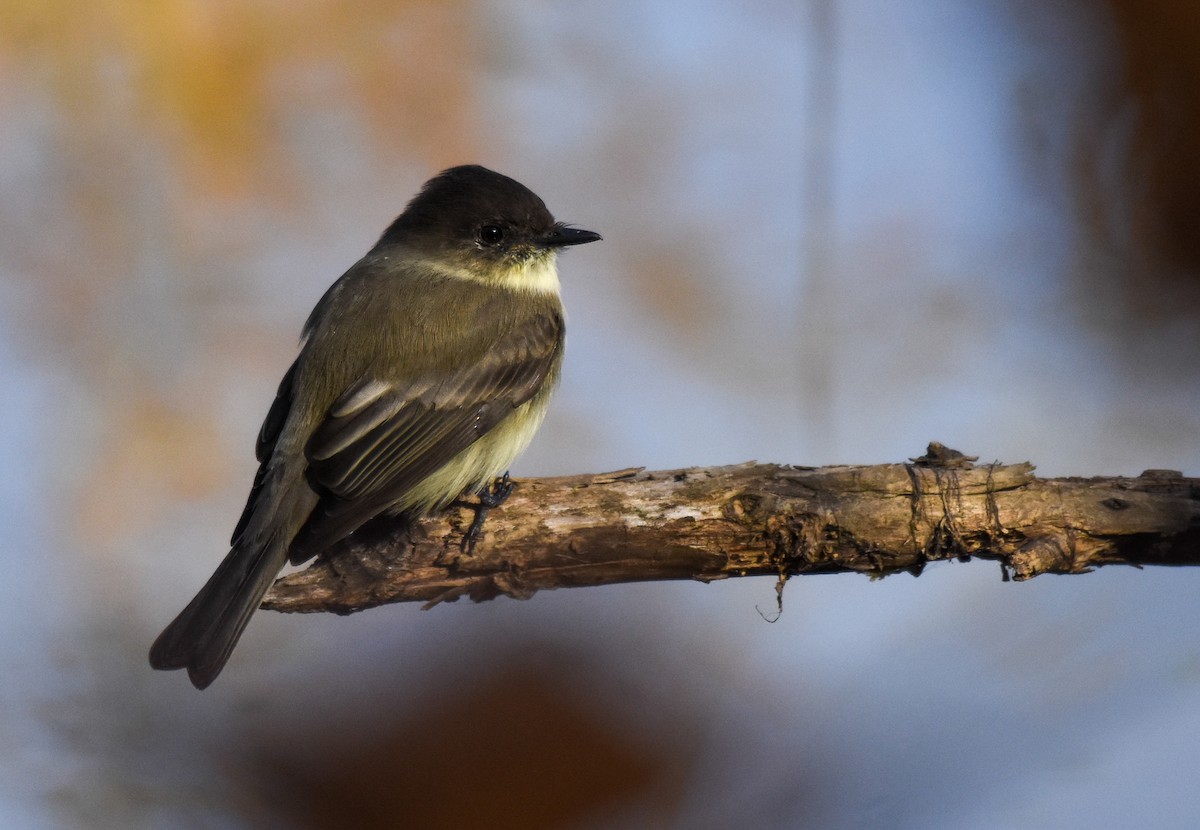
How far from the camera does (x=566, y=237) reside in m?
4.20

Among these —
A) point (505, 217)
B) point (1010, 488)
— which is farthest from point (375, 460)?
point (1010, 488)

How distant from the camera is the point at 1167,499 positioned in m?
2.94

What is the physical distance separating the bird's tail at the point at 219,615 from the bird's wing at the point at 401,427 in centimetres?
10

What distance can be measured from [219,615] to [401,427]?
78 centimetres

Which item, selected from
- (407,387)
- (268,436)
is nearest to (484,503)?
(407,387)

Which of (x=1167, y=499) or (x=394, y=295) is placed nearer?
(x=1167, y=499)

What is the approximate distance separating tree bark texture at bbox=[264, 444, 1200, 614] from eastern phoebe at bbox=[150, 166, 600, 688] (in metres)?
0.18

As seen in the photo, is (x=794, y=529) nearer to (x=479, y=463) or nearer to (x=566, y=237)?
(x=479, y=463)

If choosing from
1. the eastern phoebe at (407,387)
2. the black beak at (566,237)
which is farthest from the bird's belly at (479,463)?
the black beak at (566,237)

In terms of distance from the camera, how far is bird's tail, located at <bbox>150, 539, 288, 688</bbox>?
2.99 metres

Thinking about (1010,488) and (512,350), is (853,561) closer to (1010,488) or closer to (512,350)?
(1010,488)

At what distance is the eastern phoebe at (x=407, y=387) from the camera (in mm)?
3197

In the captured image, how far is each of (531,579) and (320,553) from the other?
2.17 feet

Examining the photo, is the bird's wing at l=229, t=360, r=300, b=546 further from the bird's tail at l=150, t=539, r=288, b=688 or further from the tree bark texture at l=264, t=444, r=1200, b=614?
the tree bark texture at l=264, t=444, r=1200, b=614
